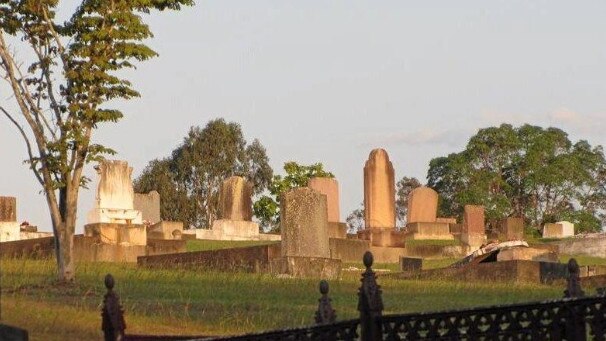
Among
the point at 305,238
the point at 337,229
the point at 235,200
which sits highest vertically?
the point at 235,200

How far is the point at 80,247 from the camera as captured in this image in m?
31.0

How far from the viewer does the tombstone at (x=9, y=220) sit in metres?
37.6

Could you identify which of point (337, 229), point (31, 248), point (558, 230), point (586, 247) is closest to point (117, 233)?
point (31, 248)

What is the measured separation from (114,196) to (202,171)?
48.0m

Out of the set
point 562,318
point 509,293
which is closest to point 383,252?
point 509,293

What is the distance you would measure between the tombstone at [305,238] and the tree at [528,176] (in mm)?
49551

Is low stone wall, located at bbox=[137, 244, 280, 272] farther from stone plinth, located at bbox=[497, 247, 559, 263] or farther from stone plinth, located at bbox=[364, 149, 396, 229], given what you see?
stone plinth, located at bbox=[364, 149, 396, 229]

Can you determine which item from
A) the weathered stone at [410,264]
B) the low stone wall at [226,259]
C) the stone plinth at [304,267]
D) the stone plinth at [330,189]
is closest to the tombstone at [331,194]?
the stone plinth at [330,189]

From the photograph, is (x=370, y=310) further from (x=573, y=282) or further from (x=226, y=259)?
(x=226, y=259)

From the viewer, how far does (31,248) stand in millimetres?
30500

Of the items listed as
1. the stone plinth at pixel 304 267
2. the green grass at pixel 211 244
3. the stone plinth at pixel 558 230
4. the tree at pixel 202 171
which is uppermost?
the tree at pixel 202 171

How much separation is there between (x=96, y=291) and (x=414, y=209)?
31064 mm

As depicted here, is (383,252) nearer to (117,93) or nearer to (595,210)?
(117,93)

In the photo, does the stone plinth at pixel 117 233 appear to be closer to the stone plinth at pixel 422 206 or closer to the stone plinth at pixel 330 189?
the stone plinth at pixel 330 189
